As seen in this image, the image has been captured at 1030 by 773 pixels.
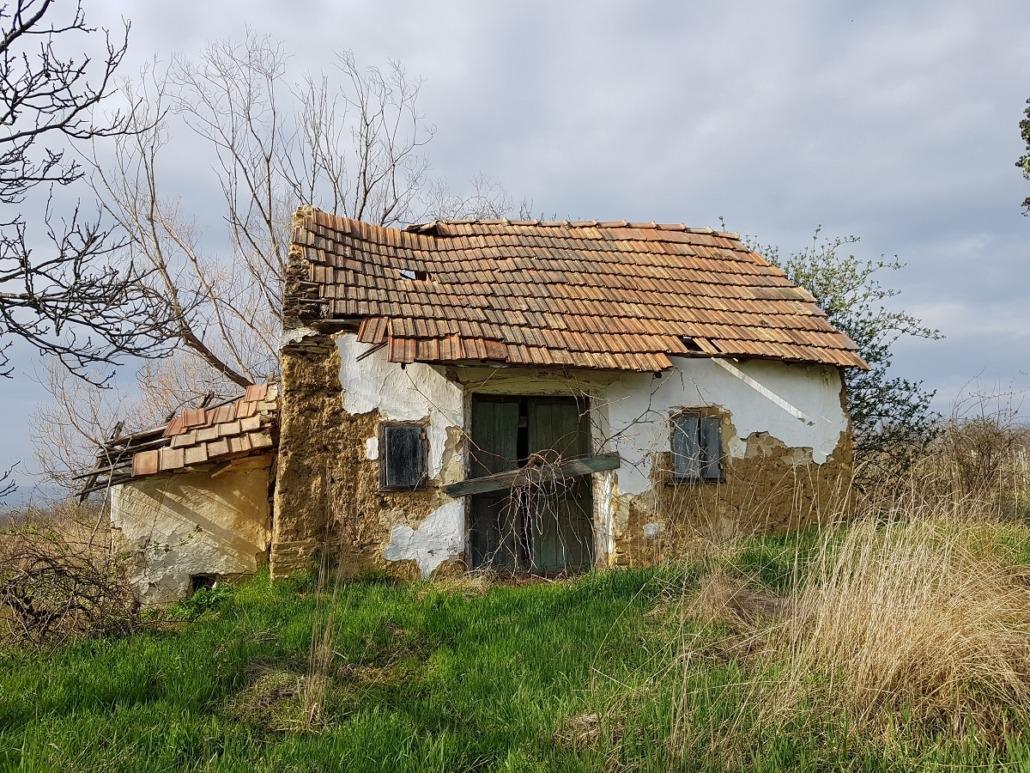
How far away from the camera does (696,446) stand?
7.34 metres

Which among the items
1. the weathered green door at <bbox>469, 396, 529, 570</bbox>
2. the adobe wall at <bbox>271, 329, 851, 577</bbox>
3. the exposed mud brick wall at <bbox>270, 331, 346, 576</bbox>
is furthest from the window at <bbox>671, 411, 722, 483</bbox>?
the exposed mud brick wall at <bbox>270, 331, 346, 576</bbox>

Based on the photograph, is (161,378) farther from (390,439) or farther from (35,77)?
(35,77)

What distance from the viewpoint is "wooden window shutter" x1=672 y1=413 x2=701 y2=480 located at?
7.27m

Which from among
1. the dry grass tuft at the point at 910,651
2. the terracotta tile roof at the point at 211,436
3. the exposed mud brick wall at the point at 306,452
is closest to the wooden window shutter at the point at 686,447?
the dry grass tuft at the point at 910,651

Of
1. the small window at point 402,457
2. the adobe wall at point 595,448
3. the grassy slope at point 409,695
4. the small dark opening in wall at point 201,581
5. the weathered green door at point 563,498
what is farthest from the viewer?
the weathered green door at point 563,498

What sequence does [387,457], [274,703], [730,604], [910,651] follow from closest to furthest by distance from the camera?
[910,651] < [274,703] < [730,604] < [387,457]

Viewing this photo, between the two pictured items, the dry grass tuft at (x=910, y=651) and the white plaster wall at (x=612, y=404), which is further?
the white plaster wall at (x=612, y=404)

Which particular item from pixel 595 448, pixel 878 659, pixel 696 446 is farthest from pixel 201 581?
pixel 878 659

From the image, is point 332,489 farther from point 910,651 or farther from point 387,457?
point 910,651

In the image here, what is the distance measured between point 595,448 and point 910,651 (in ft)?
13.3

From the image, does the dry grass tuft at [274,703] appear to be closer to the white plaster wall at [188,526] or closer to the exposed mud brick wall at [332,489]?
the exposed mud brick wall at [332,489]

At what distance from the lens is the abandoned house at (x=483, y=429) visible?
257 inches

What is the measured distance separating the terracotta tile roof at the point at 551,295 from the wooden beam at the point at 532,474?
1.08m

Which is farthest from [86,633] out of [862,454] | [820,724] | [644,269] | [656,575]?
[862,454]
